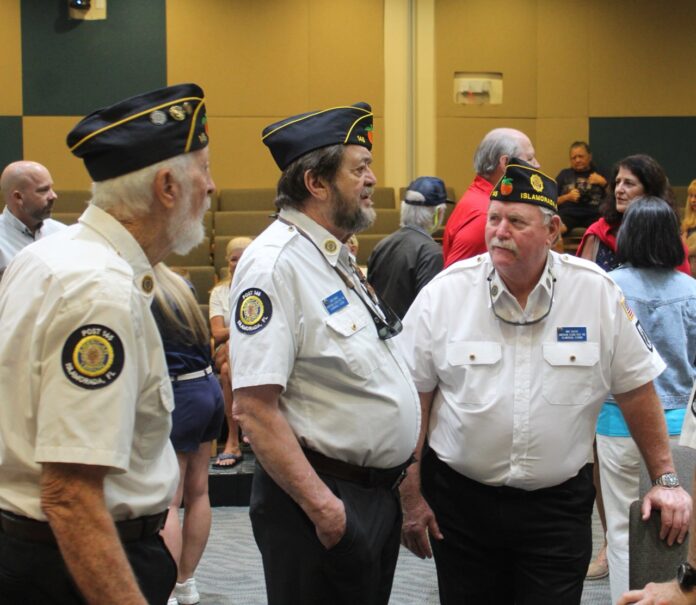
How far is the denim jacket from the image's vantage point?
313 centimetres

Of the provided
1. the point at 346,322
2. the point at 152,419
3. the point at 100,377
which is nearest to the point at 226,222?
the point at 346,322

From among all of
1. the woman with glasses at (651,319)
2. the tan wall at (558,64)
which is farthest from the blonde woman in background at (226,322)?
the tan wall at (558,64)

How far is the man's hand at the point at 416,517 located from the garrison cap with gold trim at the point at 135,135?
43.6 inches

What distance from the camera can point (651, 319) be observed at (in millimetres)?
3145

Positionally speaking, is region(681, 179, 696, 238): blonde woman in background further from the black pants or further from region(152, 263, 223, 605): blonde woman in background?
the black pants

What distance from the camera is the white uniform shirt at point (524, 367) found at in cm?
221

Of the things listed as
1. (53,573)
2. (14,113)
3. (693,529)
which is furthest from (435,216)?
(14,113)

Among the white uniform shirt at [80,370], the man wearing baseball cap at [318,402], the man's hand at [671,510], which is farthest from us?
the man's hand at [671,510]

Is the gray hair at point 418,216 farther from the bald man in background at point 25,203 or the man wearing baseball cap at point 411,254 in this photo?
the bald man in background at point 25,203

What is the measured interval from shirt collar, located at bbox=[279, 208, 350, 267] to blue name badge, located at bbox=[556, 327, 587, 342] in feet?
1.75

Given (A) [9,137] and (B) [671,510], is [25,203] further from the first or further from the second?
(A) [9,137]

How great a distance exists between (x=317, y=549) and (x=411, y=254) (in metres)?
2.24

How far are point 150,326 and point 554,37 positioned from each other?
28.1ft

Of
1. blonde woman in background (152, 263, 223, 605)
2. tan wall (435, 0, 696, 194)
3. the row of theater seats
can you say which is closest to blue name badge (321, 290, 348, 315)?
blonde woman in background (152, 263, 223, 605)
